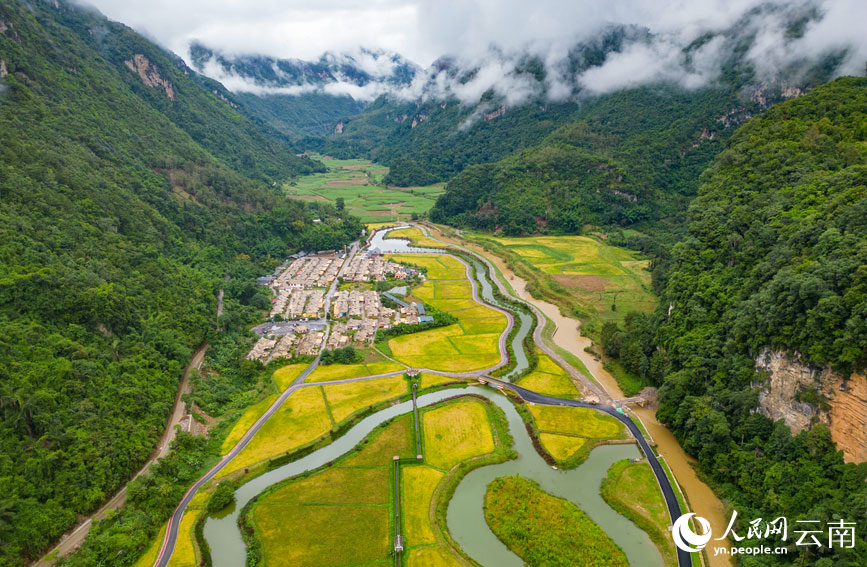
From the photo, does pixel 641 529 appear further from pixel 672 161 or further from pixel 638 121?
pixel 638 121

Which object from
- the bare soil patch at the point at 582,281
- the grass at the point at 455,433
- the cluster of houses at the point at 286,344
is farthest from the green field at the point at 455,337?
the bare soil patch at the point at 582,281

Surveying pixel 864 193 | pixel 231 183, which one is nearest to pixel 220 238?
pixel 231 183

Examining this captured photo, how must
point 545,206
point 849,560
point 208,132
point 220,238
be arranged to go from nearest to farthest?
point 849,560 < point 220,238 < point 545,206 < point 208,132

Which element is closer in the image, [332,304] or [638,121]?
[332,304]

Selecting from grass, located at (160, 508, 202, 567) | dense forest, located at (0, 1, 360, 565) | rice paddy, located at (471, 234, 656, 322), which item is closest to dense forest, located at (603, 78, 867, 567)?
rice paddy, located at (471, 234, 656, 322)

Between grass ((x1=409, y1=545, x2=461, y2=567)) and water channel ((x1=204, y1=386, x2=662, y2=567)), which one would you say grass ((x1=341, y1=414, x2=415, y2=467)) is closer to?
water channel ((x1=204, y1=386, x2=662, y2=567))

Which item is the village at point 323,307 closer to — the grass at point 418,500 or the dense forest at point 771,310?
the grass at point 418,500

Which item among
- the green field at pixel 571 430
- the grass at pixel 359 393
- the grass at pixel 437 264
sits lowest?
the green field at pixel 571 430
